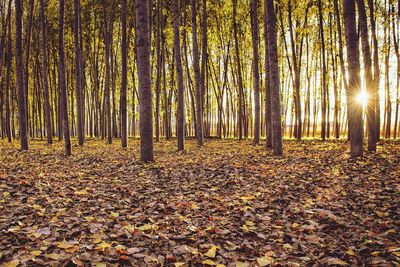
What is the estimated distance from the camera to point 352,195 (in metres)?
4.93

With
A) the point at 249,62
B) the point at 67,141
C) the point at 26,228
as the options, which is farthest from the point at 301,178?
the point at 249,62

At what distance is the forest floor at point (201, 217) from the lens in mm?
2932

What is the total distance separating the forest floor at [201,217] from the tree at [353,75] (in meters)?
1.41

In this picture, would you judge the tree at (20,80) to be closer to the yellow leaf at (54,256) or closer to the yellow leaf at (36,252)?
the yellow leaf at (36,252)

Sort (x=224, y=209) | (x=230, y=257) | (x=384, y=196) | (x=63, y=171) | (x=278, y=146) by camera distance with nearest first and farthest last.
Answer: (x=230, y=257)
(x=224, y=209)
(x=384, y=196)
(x=63, y=171)
(x=278, y=146)

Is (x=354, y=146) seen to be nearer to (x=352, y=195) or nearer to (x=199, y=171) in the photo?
(x=352, y=195)

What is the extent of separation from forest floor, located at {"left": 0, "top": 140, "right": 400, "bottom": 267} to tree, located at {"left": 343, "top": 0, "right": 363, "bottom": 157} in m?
1.41

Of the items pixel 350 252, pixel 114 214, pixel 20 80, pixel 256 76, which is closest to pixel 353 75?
pixel 256 76

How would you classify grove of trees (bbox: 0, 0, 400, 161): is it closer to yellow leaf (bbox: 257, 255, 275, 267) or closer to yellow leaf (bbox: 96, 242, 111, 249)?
yellow leaf (bbox: 96, 242, 111, 249)

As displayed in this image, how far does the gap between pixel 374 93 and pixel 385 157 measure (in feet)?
10.1

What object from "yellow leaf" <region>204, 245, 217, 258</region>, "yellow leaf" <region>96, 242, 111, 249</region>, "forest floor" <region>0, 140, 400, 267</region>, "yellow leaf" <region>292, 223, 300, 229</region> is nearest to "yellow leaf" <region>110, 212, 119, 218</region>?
"forest floor" <region>0, 140, 400, 267</region>

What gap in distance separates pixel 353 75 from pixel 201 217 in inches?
254

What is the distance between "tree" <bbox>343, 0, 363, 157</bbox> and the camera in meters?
7.81

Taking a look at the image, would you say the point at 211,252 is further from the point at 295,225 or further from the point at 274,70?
the point at 274,70
